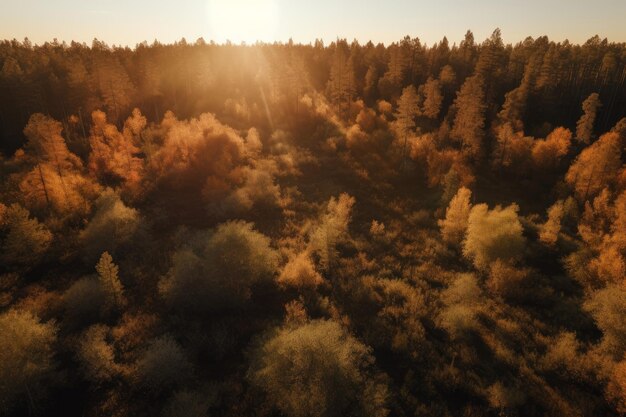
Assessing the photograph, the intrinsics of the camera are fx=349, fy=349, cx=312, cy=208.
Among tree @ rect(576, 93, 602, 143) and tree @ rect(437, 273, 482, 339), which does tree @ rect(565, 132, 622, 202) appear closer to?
tree @ rect(576, 93, 602, 143)

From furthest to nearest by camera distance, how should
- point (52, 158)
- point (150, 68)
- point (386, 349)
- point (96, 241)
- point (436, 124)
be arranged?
point (150, 68) → point (436, 124) → point (52, 158) → point (96, 241) → point (386, 349)

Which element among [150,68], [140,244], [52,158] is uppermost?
[150,68]

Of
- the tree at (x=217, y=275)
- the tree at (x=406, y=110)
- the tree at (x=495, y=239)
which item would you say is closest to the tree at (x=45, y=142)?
the tree at (x=217, y=275)

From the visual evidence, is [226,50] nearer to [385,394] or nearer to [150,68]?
[150,68]

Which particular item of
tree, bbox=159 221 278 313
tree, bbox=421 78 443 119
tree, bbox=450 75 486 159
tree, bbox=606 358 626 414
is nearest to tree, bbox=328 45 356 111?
tree, bbox=421 78 443 119

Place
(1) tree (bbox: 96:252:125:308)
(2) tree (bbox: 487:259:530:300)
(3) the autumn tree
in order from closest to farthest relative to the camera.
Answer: (1) tree (bbox: 96:252:125:308), (2) tree (bbox: 487:259:530:300), (3) the autumn tree

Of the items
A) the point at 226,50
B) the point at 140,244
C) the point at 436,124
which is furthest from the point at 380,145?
the point at 226,50

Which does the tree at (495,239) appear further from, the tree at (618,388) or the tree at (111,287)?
the tree at (111,287)
